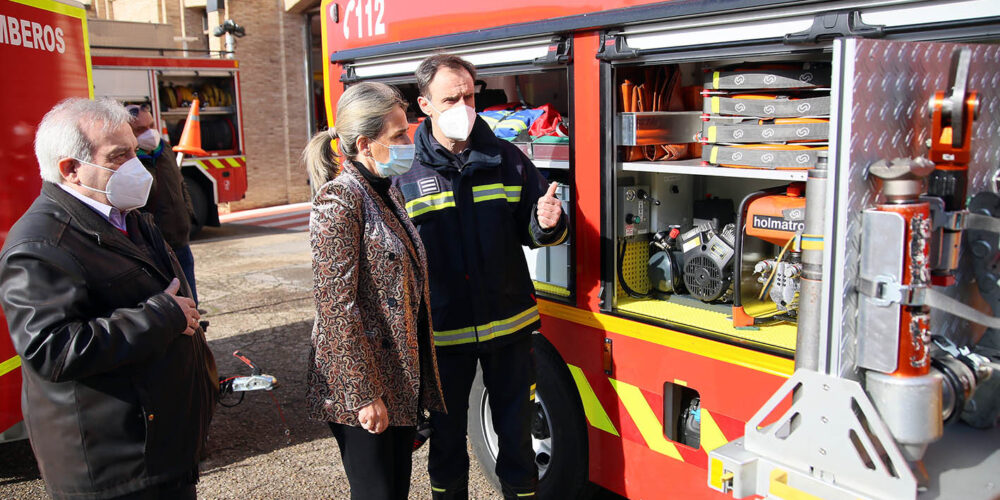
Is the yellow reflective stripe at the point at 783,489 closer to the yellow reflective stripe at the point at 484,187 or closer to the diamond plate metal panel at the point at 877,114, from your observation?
the diamond plate metal panel at the point at 877,114

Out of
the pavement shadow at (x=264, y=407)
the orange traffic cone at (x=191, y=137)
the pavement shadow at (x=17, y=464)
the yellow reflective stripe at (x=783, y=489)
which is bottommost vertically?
the pavement shadow at (x=17, y=464)

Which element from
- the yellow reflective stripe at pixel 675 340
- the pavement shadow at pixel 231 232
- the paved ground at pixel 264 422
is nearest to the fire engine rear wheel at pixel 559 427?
the yellow reflective stripe at pixel 675 340

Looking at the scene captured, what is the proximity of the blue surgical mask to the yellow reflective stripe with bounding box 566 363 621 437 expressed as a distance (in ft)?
4.22

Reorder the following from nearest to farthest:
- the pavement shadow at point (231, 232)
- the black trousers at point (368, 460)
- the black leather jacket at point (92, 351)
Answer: the black leather jacket at point (92, 351), the black trousers at point (368, 460), the pavement shadow at point (231, 232)

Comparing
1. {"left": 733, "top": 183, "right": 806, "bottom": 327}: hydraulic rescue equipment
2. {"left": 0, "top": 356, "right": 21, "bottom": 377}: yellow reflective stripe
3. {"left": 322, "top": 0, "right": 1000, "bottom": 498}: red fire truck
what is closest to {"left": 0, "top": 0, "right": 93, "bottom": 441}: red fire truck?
{"left": 0, "top": 356, "right": 21, "bottom": 377}: yellow reflective stripe

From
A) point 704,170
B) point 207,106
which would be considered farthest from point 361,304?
point 207,106

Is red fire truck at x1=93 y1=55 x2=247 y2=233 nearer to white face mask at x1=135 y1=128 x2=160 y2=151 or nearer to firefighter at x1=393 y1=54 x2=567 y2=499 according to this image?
white face mask at x1=135 y1=128 x2=160 y2=151

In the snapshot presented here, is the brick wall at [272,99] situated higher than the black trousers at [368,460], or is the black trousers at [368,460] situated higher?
the brick wall at [272,99]

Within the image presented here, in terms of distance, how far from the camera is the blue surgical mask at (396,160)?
2488 millimetres

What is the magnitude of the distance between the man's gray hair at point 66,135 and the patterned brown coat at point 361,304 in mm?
657

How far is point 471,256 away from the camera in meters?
2.86

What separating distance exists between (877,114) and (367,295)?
1515 mm

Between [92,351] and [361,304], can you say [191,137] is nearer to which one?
[361,304]

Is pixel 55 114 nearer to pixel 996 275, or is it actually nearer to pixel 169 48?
pixel 996 275
